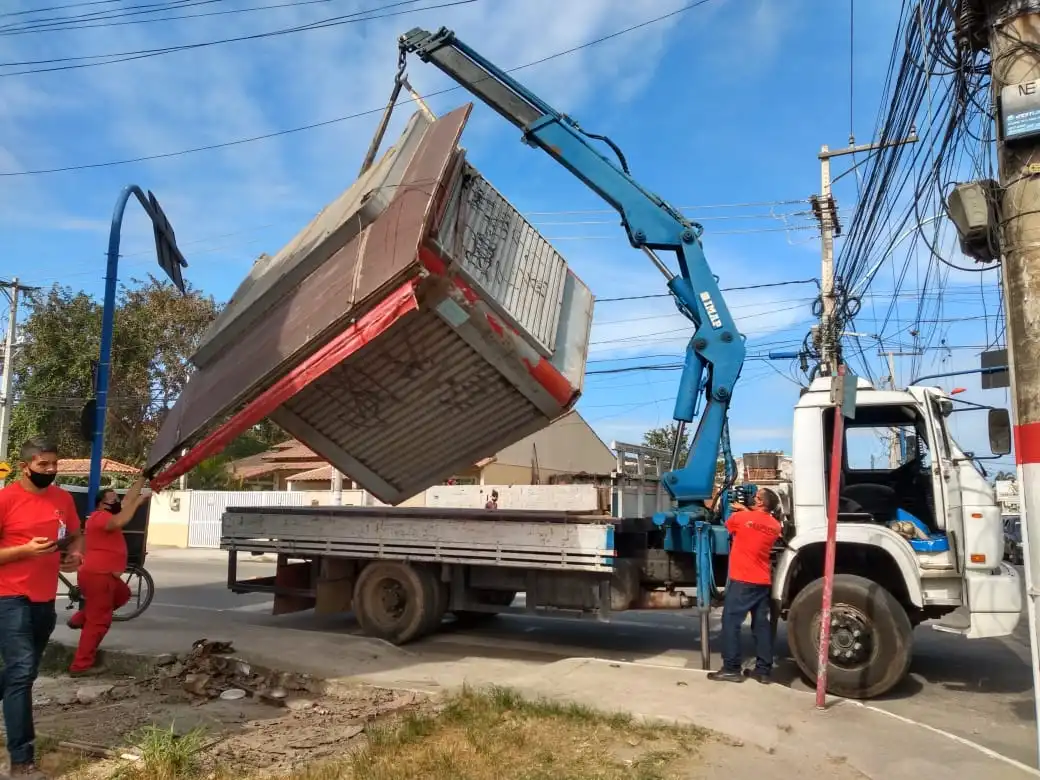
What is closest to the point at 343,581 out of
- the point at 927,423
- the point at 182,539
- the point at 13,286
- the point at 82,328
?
the point at 927,423

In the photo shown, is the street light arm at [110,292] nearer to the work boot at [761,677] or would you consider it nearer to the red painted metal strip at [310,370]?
the red painted metal strip at [310,370]

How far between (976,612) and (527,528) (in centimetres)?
384

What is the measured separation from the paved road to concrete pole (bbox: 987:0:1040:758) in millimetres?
1442

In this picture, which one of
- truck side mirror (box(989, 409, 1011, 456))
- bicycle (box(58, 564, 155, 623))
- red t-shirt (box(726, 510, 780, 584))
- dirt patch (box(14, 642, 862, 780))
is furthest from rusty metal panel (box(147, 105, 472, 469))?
truck side mirror (box(989, 409, 1011, 456))

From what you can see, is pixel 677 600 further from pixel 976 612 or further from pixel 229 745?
pixel 229 745

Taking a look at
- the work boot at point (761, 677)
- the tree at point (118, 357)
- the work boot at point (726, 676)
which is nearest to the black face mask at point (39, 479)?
the work boot at point (726, 676)

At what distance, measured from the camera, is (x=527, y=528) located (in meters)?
7.78

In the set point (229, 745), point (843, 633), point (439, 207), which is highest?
point (439, 207)

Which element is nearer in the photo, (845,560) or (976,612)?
(976,612)

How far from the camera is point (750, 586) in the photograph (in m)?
6.68

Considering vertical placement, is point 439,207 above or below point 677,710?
above

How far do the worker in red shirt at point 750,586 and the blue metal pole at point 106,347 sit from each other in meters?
6.55

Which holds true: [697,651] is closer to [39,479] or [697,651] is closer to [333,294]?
[333,294]

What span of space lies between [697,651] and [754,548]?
244 cm
